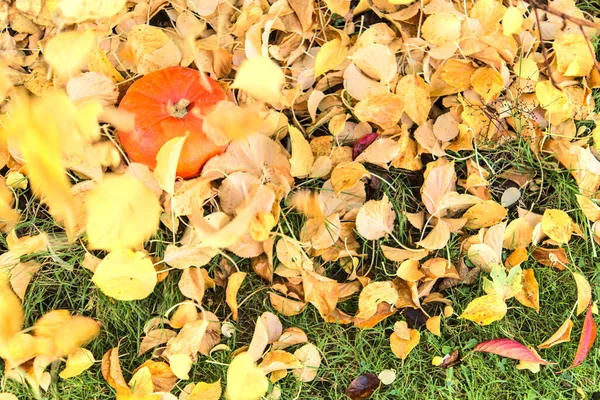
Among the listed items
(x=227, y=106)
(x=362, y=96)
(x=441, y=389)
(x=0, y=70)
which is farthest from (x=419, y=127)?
(x=0, y=70)

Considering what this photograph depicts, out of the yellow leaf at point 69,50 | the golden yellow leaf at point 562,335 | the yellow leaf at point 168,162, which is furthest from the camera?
the yellow leaf at point 69,50

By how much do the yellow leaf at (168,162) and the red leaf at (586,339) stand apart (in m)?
0.96

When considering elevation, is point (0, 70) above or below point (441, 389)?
above

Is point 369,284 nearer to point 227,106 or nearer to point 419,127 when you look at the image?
point 419,127

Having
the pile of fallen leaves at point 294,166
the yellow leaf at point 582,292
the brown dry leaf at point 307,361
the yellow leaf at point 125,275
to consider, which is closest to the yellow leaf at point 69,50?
the pile of fallen leaves at point 294,166

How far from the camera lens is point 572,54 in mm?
1537

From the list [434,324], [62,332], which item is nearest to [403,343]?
[434,324]

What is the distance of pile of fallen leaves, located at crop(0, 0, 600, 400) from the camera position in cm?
141

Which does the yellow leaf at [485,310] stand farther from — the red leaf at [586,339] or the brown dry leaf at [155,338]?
the brown dry leaf at [155,338]

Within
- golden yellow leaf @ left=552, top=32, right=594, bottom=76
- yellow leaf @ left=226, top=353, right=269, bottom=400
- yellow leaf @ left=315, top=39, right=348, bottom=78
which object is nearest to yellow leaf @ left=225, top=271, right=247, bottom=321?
yellow leaf @ left=226, top=353, right=269, bottom=400

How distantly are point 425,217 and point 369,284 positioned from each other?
21 centimetres

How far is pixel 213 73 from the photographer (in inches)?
60.6

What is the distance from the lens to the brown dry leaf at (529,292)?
1.45m

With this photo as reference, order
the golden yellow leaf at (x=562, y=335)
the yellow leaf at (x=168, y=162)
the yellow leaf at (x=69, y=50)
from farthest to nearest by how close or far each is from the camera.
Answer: the yellow leaf at (x=69, y=50)
the golden yellow leaf at (x=562, y=335)
the yellow leaf at (x=168, y=162)
